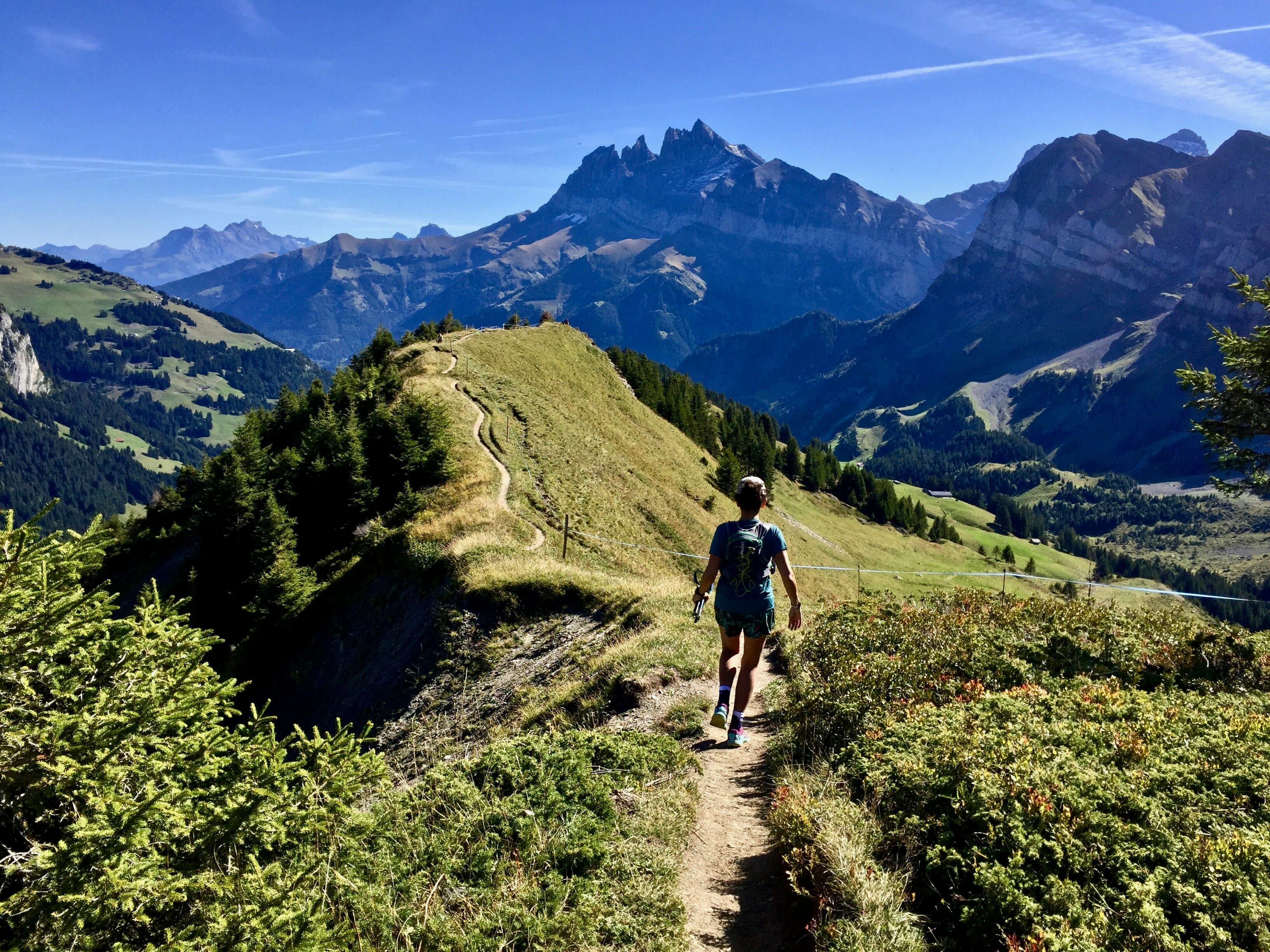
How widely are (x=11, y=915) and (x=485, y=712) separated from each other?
41.8ft

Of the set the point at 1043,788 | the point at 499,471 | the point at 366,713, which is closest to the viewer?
the point at 1043,788

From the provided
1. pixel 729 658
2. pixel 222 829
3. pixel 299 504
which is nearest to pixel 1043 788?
pixel 729 658

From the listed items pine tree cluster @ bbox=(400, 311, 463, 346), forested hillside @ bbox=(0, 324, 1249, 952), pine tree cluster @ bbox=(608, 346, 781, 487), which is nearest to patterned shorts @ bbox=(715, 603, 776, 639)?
forested hillside @ bbox=(0, 324, 1249, 952)

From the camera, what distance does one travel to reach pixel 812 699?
1144 centimetres

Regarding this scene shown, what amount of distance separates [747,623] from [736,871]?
359 centimetres

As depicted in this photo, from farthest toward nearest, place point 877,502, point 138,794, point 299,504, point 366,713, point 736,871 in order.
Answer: point 877,502, point 299,504, point 366,713, point 736,871, point 138,794

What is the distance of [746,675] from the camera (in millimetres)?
11469

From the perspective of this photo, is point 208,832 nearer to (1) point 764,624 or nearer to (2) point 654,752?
(2) point 654,752

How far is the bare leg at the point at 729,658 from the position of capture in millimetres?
11414

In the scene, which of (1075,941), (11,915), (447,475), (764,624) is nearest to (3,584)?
(11,915)

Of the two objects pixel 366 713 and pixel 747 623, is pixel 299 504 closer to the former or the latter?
pixel 366 713

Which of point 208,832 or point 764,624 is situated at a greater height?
point 764,624

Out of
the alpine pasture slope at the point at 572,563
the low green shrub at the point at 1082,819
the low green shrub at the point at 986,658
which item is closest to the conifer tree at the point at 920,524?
the alpine pasture slope at the point at 572,563

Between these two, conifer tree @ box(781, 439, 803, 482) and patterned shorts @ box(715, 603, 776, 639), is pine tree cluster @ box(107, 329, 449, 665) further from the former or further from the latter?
conifer tree @ box(781, 439, 803, 482)
